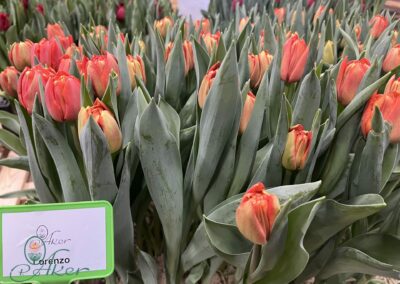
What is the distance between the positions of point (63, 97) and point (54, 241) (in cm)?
14

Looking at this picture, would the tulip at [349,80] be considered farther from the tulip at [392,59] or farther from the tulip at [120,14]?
the tulip at [120,14]

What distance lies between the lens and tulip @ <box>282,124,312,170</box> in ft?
1.42

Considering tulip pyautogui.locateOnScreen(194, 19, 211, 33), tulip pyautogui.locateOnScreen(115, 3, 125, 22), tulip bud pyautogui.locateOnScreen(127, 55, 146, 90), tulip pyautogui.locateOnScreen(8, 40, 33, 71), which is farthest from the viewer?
tulip pyautogui.locateOnScreen(115, 3, 125, 22)

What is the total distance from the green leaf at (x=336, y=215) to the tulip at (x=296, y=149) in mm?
47

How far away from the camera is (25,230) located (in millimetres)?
419

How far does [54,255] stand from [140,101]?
186mm

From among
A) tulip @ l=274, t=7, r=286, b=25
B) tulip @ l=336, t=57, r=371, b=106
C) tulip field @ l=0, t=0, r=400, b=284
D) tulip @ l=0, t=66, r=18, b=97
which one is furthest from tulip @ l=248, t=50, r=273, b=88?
tulip @ l=274, t=7, r=286, b=25

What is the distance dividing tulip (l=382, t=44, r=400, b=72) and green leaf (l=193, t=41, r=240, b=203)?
1.04 feet

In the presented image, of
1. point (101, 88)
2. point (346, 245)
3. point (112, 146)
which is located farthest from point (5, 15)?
point (346, 245)

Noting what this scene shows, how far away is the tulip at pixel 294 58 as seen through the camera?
21.8 inches

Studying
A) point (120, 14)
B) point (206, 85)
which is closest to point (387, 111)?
point (206, 85)

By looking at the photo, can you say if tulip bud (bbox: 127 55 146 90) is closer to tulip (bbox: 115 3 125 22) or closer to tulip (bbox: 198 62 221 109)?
tulip (bbox: 198 62 221 109)

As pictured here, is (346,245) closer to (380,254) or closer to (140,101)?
(380,254)

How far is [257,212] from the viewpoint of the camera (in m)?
0.36
